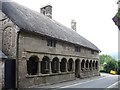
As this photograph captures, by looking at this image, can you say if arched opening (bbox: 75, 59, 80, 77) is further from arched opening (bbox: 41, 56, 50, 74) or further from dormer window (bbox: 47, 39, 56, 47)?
arched opening (bbox: 41, 56, 50, 74)

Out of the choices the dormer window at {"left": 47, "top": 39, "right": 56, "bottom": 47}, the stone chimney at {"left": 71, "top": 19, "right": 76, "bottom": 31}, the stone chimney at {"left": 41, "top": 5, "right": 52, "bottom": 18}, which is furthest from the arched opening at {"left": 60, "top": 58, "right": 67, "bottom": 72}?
the stone chimney at {"left": 71, "top": 19, "right": 76, "bottom": 31}

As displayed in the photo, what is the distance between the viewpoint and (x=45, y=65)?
2756 centimetres

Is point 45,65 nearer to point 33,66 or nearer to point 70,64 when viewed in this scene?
point 33,66

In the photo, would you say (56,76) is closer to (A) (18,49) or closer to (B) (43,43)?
(B) (43,43)

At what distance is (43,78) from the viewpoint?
25.1 metres

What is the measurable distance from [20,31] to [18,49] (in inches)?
59.7

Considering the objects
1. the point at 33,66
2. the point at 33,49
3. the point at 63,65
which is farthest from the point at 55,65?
the point at 33,49

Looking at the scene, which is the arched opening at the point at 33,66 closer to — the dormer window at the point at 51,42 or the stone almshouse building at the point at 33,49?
the stone almshouse building at the point at 33,49

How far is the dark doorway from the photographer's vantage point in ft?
67.1

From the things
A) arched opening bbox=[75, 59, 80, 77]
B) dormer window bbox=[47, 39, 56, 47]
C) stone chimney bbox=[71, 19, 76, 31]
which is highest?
stone chimney bbox=[71, 19, 76, 31]

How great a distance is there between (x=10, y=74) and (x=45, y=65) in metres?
7.07

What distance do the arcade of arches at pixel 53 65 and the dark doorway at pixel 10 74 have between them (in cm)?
298

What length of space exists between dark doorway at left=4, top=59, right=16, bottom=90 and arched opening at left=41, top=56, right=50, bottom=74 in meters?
5.76

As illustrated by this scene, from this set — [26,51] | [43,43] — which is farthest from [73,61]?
[26,51]
